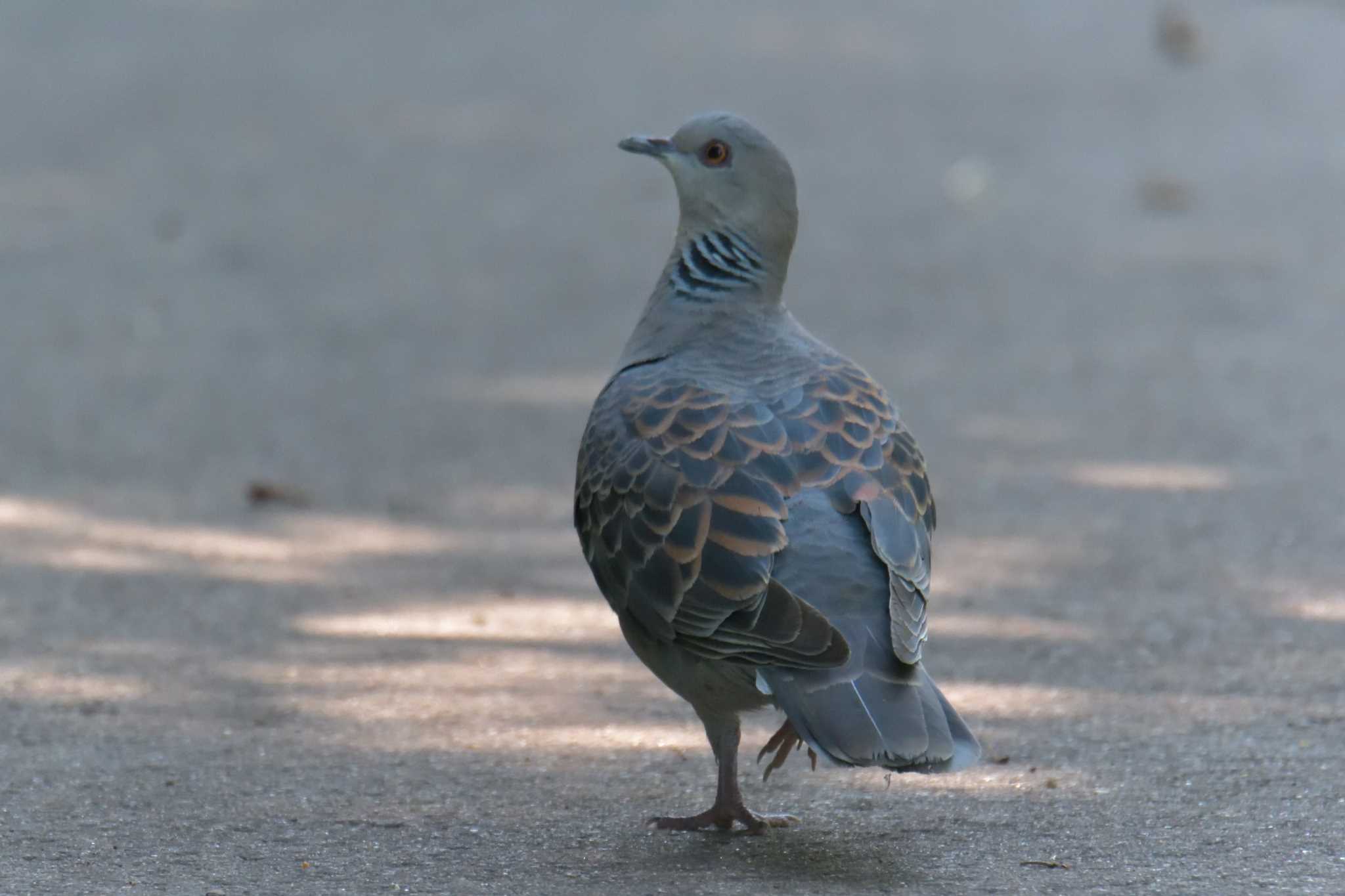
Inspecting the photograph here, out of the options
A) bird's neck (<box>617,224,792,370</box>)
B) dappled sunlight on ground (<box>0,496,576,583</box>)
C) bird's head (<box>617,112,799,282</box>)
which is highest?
bird's head (<box>617,112,799,282</box>)

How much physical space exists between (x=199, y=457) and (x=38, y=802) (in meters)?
3.67

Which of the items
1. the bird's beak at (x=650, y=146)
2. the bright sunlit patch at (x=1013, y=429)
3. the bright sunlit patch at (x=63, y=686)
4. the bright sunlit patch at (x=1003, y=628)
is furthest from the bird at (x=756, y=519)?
the bright sunlit patch at (x=1013, y=429)

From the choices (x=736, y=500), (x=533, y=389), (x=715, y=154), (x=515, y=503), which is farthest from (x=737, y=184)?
(x=533, y=389)

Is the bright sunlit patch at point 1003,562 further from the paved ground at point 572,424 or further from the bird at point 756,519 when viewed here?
the bird at point 756,519

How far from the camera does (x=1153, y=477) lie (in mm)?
7188

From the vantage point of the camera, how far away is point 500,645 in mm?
5559

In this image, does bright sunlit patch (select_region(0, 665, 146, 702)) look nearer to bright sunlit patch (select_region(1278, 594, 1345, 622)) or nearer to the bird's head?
the bird's head

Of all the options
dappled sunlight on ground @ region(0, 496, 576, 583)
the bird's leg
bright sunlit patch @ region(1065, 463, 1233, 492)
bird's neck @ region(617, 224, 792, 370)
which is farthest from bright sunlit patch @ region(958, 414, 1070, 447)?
the bird's leg

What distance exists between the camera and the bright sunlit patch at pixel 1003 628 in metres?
5.52

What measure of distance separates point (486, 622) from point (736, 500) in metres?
2.19

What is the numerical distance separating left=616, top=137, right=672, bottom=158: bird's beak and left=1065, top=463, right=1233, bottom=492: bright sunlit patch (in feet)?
10.1

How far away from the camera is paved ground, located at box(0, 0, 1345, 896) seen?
405 centimetres

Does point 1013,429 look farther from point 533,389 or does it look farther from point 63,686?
point 63,686

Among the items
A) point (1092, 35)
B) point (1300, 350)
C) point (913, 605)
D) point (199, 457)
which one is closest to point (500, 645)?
point (913, 605)
